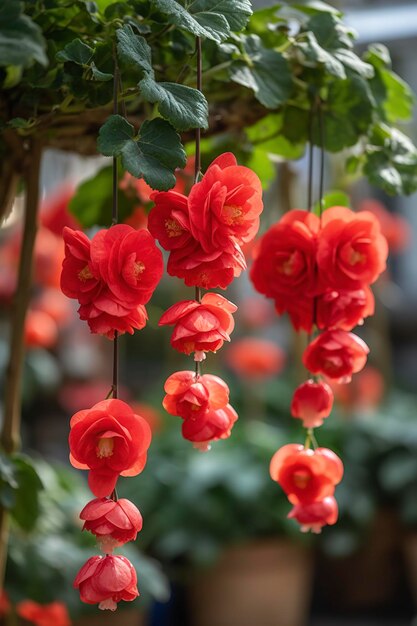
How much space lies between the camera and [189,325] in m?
0.56

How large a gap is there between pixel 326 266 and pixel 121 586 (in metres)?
0.28

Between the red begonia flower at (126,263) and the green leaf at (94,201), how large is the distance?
16.9 inches

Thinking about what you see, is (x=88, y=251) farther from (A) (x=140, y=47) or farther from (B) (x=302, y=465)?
(B) (x=302, y=465)

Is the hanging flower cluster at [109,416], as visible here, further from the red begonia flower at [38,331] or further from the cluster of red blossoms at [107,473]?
the red begonia flower at [38,331]

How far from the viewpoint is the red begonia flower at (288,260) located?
27.9 inches

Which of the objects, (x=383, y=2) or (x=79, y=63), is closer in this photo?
(x=79, y=63)

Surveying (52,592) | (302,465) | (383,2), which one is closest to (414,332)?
(383,2)

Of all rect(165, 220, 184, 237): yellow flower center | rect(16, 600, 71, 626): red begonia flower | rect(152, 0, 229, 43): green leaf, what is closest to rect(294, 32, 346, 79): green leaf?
rect(152, 0, 229, 43): green leaf

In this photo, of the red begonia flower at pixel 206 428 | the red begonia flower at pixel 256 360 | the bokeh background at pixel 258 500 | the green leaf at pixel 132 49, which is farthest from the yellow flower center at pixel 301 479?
the red begonia flower at pixel 256 360

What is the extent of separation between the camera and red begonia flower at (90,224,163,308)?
22.0 inches

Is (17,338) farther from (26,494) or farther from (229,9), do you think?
(229,9)

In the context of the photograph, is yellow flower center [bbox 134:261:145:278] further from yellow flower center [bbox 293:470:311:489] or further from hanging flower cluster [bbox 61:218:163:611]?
yellow flower center [bbox 293:470:311:489]

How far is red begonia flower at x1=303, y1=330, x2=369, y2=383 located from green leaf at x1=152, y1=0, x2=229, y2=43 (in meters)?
0.23

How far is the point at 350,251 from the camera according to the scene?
68 centimetres
